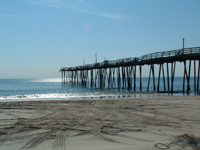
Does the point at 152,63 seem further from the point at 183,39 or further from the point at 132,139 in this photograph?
the point at 132,139

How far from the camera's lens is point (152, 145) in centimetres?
533

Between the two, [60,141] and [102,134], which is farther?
[102,134]

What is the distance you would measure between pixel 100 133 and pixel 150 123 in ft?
7.23

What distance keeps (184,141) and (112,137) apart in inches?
73.7

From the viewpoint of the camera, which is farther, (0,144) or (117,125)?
(117,125)

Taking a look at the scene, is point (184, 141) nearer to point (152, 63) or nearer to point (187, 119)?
point (187, 119)

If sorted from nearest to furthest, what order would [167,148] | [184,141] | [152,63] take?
[167,148]
[184,141]
[152,63]

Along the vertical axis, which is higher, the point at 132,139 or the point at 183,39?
the point at 183,39

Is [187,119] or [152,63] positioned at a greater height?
[152,63]

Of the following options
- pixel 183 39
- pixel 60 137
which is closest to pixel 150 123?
pixel 60 137

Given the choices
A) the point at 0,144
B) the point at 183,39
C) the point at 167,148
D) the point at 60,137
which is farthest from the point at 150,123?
the point at 183,39


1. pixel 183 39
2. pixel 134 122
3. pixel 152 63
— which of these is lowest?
pixel 134 122

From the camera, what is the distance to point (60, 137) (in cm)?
624

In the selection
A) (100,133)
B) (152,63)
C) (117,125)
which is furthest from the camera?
(152,63)
